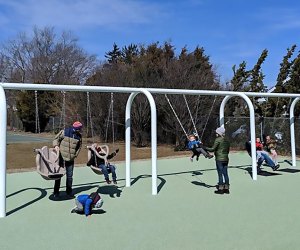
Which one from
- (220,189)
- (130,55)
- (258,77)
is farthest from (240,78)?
(220,189)

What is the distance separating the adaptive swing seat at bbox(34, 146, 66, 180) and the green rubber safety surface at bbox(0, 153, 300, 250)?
1.97 ft

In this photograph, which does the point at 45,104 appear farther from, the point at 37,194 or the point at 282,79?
the point at 37,194

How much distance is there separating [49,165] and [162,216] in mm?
2692

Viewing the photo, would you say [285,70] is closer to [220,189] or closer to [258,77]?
[258,77]

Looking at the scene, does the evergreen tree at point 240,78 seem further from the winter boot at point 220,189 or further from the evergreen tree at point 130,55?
the winter boot at point 220,189

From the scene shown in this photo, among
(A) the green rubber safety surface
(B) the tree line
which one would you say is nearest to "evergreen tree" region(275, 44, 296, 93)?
(B) the tree line

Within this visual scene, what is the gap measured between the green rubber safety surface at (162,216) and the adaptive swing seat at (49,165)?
601 millimetres

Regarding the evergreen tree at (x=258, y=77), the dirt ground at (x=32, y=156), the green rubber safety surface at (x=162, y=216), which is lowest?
the green rubber safety surface at (x=162, y=216)

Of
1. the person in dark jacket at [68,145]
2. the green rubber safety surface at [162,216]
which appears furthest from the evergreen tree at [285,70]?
the person in dark jacket at [68,145]

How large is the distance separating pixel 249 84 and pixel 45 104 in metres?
Answer: 16.0

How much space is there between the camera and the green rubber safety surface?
511cm

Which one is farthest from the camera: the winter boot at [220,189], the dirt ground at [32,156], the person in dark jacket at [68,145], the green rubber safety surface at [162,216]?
the dirt ground at [32,156]

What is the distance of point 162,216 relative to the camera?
21.4 feet

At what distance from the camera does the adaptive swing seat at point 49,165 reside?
24.3 feet
